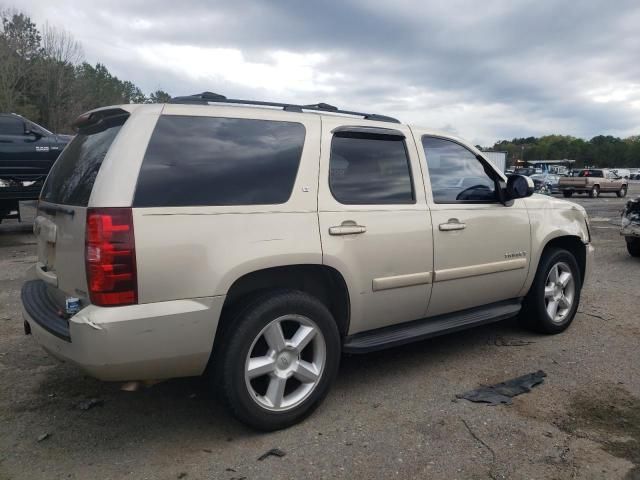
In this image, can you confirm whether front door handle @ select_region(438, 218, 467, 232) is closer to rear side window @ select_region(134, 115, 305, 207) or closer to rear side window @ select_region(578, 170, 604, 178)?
rear side window @ select_region(134, 115, 305, 207)

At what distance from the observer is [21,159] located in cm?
1018

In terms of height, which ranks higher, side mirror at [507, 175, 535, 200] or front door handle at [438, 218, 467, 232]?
A: side mirror at [507, 175, 535, 200]

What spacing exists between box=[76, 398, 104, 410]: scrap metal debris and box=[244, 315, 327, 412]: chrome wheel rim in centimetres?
108

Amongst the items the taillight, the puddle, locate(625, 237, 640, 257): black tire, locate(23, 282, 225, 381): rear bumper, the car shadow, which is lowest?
the car shadow

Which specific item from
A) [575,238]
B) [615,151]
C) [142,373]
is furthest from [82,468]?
[615,151]

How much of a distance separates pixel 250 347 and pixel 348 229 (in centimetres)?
93

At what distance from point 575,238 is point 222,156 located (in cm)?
357

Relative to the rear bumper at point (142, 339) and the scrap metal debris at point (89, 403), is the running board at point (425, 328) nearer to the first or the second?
the rear bumper at point (142, 339)

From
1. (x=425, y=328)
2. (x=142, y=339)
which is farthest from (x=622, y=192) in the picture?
(x=142, y=339)

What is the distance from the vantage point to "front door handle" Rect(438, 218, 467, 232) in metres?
3.80

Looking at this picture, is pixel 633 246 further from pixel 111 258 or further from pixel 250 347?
pixel 111 258

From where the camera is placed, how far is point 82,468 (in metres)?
2.77

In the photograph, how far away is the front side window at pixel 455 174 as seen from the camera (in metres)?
3.96

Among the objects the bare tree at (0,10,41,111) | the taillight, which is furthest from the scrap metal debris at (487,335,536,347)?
the bare tree at (0,10,41,111)
